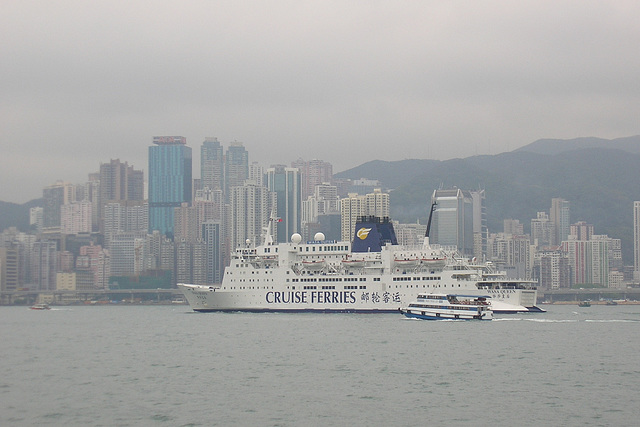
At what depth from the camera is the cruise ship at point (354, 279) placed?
56219 millimetres

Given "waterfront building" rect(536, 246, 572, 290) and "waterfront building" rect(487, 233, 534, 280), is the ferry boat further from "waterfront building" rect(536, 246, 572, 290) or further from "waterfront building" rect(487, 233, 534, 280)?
"waterfront building" rect(487, 233, 534, 280)

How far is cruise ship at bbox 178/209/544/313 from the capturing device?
56219mm

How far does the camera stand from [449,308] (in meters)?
50.9

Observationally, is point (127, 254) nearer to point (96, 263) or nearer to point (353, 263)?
point (96, 263)

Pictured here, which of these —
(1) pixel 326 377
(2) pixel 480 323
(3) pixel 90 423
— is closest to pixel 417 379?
(1) pixel 326 377

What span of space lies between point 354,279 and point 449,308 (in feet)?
30.8

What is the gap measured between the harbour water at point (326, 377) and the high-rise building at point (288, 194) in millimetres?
132438

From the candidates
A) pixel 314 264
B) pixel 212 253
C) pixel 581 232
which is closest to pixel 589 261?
pixel 581 232

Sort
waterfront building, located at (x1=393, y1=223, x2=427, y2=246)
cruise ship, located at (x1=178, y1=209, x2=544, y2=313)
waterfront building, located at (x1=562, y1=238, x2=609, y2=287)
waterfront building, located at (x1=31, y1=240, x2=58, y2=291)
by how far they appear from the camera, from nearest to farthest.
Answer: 1. cruise ship, located at (x1=178, y1=209, x2=544, y2=313)
2. waterfront building, located at (x1=31, y1=240, x2=58, y2=291)
3. waterfront building, located at (x1=393, y1=223, x2=427, y2=246)
4. waterfront building, located at (x1=562, y1=238, x2=609, y2=287)

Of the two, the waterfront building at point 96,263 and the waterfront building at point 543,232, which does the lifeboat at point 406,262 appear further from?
the waterfront building at point 543,232

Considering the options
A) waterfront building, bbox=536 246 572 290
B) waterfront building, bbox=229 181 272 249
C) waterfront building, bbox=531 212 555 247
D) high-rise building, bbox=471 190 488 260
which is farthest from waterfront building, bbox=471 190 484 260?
waterfront building, bbox=229 181 272 249

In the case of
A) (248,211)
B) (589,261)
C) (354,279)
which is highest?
(248,211)

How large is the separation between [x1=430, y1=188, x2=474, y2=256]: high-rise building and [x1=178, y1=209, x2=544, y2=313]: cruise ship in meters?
111

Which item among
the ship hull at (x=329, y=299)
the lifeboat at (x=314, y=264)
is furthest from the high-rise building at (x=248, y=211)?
the lifeboat at (x=314, y=264)
